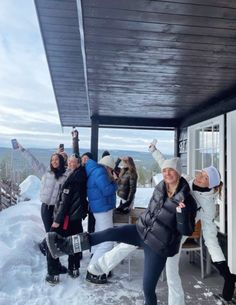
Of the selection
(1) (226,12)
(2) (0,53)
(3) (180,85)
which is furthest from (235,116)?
(2) (0,53)

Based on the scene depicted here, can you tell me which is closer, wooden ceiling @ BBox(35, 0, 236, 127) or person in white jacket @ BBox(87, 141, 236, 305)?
wooden ceiling @ BBox(35, 0, 236, 127)

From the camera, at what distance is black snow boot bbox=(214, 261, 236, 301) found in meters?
2.55

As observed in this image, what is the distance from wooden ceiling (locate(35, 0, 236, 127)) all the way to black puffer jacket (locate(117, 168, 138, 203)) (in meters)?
1.06

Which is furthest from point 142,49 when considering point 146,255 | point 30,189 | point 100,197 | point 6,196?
point 30,189

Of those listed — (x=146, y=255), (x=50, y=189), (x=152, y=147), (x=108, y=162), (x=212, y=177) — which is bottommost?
(x=146, y=255)

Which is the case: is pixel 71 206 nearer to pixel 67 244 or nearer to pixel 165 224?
pixel 67 244

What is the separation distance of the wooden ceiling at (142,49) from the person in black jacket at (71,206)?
1.02 metres

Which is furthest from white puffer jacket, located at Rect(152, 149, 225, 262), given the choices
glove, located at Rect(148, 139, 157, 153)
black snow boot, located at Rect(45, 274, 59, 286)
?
black snow boot, located at Rect(45, 274, 59, 286)

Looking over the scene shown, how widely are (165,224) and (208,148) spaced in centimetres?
264

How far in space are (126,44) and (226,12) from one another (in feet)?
2.41

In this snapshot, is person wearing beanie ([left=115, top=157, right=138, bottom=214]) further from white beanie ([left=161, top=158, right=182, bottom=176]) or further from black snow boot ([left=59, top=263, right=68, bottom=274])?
white beanie ([left=161, top=158, right=182, bottom=176])

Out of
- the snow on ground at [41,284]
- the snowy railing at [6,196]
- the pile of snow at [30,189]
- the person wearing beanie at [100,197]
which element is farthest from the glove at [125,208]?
the pile of snow at [30,189]

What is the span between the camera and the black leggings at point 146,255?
2.19 m

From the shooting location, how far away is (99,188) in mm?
3264
